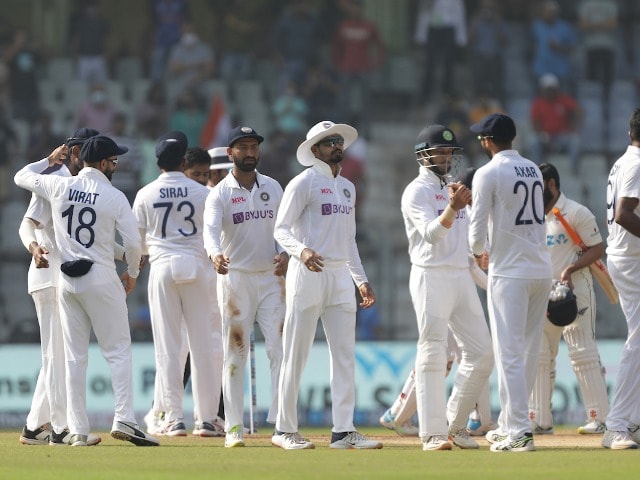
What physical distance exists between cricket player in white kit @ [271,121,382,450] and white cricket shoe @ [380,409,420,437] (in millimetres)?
1494

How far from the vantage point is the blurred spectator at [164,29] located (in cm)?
2483

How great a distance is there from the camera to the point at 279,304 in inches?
450

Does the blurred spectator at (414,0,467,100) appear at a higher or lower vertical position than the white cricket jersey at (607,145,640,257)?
higher

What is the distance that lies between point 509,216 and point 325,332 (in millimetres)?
1663

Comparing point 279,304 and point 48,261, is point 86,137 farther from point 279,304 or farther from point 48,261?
point 279,304

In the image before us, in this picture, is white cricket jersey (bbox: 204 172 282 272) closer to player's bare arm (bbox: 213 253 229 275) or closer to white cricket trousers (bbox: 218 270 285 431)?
white cricket trousers (bbox: 218 270 285 431)

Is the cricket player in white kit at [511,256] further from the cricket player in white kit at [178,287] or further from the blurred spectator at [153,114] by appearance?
the blurred spectator at [153,114]

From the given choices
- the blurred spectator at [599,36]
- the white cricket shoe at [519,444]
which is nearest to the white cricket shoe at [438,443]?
the white cricket shoe at [519,444]

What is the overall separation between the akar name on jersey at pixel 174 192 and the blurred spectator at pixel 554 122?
12031 millimetres

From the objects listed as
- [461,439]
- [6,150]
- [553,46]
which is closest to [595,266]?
[461,439]

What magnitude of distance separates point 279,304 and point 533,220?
231cm

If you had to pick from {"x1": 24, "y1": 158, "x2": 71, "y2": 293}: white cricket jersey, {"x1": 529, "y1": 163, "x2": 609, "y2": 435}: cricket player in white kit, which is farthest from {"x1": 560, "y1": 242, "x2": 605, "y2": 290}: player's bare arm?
{"x1": 24, "y1": 158, "x2": 71, "y2": 293}: white cricket jersey

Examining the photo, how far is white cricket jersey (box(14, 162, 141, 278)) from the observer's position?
10.8m

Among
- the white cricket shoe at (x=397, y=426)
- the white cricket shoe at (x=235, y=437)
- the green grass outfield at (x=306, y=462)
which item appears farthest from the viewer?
the white cricket shoe at (x=397, y=426)
